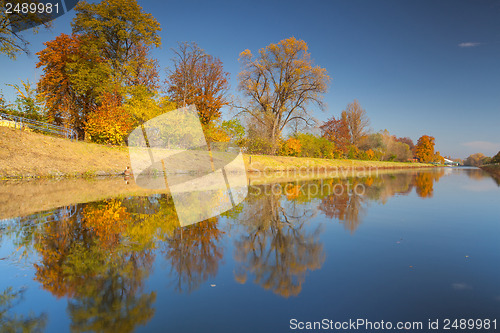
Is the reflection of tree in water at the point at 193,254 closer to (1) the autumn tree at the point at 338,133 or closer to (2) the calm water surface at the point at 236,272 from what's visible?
(2) the calm water surface at the point at 236,272

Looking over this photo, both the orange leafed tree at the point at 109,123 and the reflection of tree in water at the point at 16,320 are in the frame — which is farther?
the orange leafed tree at the point at 109,123

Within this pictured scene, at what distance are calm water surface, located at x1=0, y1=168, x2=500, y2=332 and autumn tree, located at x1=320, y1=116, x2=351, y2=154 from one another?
5110 centimetres

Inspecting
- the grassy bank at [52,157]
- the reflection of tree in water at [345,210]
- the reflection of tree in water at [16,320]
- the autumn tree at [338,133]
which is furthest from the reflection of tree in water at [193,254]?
the autumn tree at [338,133]

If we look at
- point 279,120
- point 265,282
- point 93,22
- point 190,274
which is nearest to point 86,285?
point 190,274

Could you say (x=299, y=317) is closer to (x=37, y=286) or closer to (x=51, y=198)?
(x=37, y=286)

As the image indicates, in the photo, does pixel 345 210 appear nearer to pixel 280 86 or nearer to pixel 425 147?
pixel 280 86

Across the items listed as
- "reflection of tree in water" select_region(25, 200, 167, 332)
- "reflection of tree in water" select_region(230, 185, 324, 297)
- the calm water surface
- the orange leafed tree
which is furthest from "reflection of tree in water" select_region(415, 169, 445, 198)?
the orange leafed tree

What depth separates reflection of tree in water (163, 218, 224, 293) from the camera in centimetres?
330

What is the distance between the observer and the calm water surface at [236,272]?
2.51 metres

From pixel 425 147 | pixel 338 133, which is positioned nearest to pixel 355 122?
pixel 338 133

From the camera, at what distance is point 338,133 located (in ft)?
184

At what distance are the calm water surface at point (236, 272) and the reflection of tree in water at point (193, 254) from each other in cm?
2

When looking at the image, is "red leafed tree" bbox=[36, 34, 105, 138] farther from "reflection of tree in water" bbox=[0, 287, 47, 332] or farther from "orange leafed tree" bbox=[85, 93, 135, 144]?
"reflection of tree in water" bbox=[0, 287, 47, 332]

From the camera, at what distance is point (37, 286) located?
122 inches
